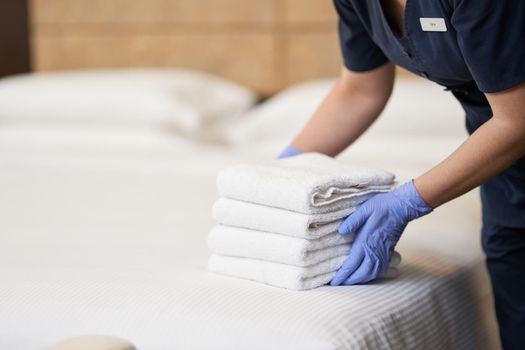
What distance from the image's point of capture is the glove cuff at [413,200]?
123 centimetres

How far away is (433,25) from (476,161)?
21 cm

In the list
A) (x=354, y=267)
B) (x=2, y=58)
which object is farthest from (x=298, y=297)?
(x=2, y=58)

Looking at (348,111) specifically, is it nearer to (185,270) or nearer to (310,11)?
(185,270)

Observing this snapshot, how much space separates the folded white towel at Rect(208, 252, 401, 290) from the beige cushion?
1.03ft

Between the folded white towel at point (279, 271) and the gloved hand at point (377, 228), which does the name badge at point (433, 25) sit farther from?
the folded white towel at point (279, 271)

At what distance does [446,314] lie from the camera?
1.35 metres

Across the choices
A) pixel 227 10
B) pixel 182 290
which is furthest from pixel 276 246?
pixel 227 10

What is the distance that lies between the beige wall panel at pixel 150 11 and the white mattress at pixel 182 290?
1.24 m

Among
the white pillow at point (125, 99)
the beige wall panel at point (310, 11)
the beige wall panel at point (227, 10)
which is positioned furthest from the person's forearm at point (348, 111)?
the beige wall panel at point (227, 10)

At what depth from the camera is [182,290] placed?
48.1 inches

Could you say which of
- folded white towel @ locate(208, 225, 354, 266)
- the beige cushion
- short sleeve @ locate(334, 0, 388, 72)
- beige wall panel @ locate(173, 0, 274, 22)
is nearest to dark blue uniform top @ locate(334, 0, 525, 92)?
short sleeve @ locate(334, 0, 388, 72)

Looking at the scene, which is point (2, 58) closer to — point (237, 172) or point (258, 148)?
point (258, 148)

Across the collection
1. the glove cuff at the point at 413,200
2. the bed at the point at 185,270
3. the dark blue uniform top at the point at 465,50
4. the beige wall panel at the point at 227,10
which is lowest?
the bed at the point at 185,270

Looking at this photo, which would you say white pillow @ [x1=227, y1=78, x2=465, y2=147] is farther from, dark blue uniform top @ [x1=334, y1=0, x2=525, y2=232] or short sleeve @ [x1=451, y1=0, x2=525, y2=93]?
short sleeve @ [x1=451, y1=0, x2=525, y2=93]
